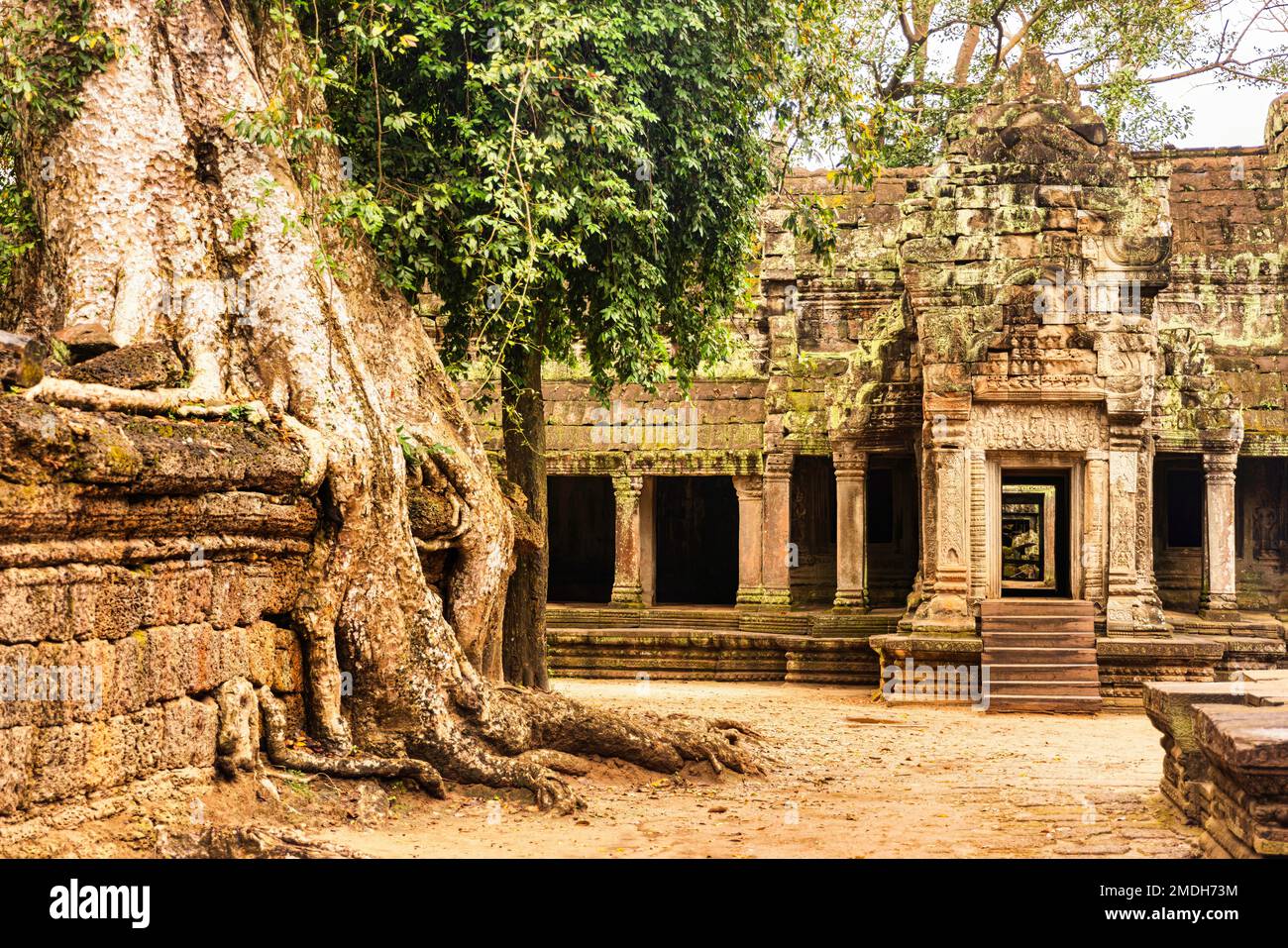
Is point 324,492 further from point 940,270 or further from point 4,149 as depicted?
point 940,270

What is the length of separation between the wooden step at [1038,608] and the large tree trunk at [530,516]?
5.23m

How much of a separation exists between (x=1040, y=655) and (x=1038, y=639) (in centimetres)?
18

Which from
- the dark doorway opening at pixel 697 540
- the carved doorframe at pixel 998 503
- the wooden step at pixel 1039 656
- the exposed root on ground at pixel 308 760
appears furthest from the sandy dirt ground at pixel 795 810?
the dark doorway opening at pixel 697 540

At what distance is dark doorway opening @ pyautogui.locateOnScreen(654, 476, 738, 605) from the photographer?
21.1 metres

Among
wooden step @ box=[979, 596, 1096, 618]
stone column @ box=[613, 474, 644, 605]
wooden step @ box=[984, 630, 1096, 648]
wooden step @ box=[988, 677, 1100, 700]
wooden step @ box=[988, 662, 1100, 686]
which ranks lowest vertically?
wooden step @ box=[988, 677, 1100, 700]

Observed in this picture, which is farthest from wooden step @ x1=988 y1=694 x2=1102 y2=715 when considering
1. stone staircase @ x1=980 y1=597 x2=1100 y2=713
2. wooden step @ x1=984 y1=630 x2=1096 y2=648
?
wooden step @ x1=984 y1=630 x2=1096 y2=648

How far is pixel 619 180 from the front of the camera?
923 cm

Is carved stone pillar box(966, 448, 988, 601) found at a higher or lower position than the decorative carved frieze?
lower

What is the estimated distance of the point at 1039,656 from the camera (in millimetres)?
13461

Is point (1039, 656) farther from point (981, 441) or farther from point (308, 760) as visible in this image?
point (308, 760)

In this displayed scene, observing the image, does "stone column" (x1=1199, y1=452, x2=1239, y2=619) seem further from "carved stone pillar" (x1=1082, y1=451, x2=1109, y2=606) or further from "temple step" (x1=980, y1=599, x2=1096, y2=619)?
"temple step" (x1=980, y1=599, x2=1096, y2=619)

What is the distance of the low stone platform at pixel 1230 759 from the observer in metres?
5.49

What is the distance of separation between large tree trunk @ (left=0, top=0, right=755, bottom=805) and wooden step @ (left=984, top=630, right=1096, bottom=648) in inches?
288

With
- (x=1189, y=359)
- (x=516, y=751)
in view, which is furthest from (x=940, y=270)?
(x=516, y=751)
